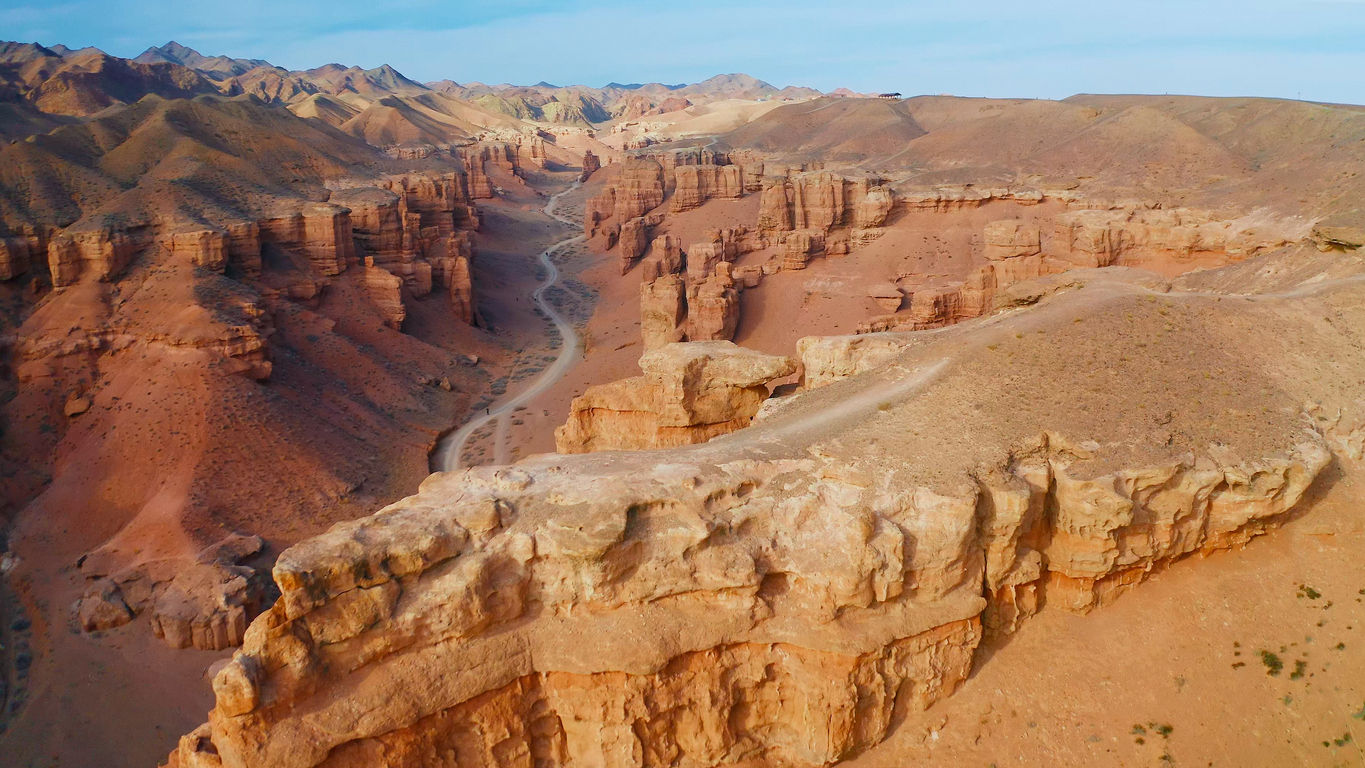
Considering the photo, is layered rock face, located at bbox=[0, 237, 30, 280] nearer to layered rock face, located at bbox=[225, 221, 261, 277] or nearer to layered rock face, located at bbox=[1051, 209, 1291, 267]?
layered rock face, located at bbox=[225, 221, 261, 277]

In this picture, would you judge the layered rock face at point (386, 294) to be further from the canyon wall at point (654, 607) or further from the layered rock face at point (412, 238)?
the canyon wall at point (654, 607)

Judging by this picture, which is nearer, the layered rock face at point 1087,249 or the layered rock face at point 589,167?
the layered rock face at point 1087,249

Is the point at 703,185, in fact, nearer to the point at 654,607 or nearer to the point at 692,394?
the point at 692,394

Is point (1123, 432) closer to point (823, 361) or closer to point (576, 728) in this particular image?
point (823, 361)

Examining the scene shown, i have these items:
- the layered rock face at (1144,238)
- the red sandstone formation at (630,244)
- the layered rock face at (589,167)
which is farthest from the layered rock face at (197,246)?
the layered rock face at (589,167)

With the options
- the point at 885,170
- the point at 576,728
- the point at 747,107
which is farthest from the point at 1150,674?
the point at 747,107

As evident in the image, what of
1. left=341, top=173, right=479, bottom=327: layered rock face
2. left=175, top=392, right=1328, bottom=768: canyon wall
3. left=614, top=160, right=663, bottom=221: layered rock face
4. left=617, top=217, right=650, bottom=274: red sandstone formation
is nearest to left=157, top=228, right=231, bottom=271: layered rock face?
left=341, top=173, right=479, bottom=327: layered rock face

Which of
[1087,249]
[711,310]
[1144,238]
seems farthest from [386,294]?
[1144,238]
